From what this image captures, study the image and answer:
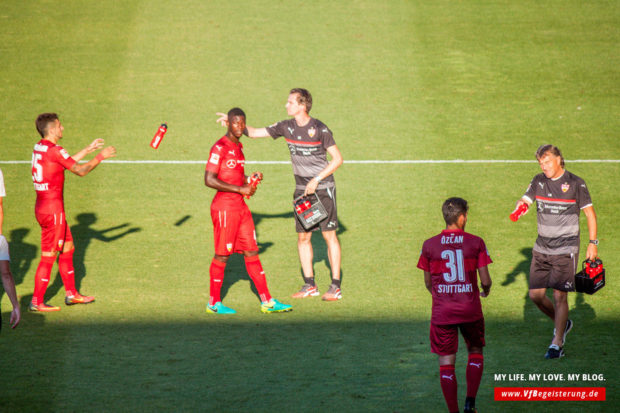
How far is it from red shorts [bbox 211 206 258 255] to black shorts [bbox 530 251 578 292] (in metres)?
3.33

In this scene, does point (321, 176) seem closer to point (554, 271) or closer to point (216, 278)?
point (216, 278)

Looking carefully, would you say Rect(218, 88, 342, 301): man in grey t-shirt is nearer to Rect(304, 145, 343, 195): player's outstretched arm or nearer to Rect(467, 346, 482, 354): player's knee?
Rect(304, 145, 343, 195): player's outstretched arm

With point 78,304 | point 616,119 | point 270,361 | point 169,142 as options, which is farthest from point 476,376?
point 616,119

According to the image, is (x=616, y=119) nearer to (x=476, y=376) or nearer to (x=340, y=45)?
(x=340, y=45)

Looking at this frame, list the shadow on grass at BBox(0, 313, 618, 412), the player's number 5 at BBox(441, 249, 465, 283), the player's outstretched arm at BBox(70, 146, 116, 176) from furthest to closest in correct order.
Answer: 1. the player's outstretched arm at BBox(70, 146, 116, 176)
2. the shadow on grass at BBox(0, 313, 618, 412)
3. the player's number 5 at BBox(441, 249, 465, 283)

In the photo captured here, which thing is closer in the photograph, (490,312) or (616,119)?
(490,312)

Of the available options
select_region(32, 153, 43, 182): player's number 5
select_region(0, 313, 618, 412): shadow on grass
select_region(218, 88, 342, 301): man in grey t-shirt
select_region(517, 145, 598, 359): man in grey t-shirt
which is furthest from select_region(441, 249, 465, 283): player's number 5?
select_region(32, 153, 43, 182): player's number 5

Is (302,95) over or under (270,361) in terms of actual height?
over

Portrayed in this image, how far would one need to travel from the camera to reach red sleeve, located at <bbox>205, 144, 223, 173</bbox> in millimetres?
9242

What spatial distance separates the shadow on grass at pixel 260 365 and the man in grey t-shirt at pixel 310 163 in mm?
900

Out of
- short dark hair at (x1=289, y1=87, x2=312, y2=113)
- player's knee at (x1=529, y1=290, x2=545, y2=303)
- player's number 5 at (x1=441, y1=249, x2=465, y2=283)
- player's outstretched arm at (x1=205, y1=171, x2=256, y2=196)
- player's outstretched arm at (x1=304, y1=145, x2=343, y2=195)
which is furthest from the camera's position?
short dark hair at (x1=289, y1=87, x2=312, y2=113)

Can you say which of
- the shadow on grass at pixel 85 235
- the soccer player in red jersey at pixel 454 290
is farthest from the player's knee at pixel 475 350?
the shadow on grass at pixel 85 235

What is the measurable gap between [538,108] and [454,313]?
11177 mm

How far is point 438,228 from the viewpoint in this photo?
1266cm
